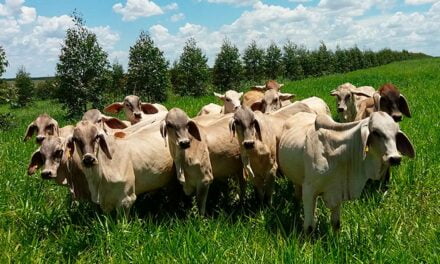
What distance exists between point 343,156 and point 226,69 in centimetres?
4315

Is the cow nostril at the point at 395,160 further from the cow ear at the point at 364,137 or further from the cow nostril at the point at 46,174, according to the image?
the cow nostril at the point at 46,174

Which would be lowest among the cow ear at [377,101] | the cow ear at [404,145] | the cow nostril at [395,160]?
the cow nostril at [395,160]

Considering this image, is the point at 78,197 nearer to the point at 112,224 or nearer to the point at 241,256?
the point at 112,224

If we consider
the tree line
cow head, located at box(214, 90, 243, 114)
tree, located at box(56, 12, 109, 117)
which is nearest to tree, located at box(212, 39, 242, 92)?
the tree line

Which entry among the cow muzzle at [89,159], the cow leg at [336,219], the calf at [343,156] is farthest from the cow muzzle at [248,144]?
the cow muzzle at [89,159]

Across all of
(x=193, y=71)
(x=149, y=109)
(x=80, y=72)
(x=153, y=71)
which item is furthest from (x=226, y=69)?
(x=149, y=109)

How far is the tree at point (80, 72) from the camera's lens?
24.8 meters

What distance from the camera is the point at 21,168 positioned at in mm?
8945

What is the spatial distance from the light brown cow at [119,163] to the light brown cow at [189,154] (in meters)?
0.34

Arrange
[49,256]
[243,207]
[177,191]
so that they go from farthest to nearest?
1. [177,191]
2. [243,207]
3. [49,256]

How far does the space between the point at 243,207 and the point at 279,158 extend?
0.94 m

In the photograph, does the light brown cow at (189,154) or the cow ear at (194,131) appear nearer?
the light brown cow at (189,154)

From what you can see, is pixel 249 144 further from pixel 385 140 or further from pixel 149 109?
pixel 149 109

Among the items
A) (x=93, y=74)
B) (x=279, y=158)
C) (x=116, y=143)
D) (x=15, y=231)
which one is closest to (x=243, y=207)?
(x=279, y=158)
